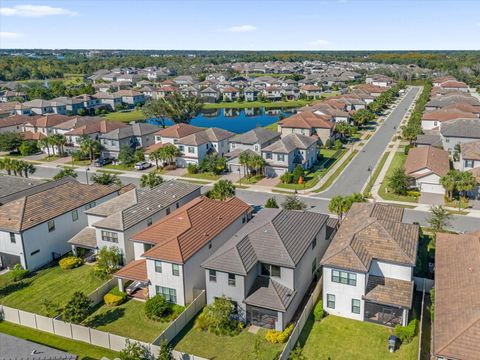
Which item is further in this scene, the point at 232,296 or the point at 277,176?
the point at 277,176

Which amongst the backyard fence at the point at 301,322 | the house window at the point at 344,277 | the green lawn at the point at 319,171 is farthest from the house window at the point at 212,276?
the green lawn at the point at 319,171

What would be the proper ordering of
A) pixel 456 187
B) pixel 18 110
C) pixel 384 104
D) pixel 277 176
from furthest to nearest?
pixel 384 104
pixel 18 110
pixel 277 176
pixel 456 187

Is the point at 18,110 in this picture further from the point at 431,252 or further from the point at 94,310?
the point at 431,252

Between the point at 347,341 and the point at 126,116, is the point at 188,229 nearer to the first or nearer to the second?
the point at 347,341

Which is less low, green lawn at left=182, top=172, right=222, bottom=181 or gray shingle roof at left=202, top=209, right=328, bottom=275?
gray shingle roof at left=202, top=209, right=328, bottom=275

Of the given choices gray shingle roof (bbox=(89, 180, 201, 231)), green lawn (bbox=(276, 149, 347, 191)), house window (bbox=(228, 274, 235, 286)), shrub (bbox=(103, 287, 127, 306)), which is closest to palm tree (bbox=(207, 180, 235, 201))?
gray shingle roof (bbox=(89, 180, 201, 231))

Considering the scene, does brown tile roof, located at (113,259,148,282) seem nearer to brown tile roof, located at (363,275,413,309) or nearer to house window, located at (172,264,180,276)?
house window, located at (172,264,180,276)

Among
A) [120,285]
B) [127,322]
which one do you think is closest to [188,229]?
[120,285]

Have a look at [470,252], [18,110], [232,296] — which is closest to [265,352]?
[232,296]
